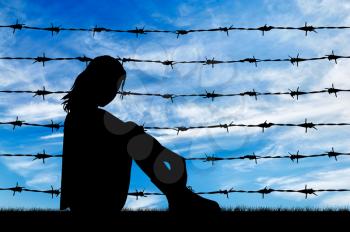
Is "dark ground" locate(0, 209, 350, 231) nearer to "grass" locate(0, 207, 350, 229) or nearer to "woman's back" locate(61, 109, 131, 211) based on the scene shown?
"grass" locate(0, 207, 350, 229)

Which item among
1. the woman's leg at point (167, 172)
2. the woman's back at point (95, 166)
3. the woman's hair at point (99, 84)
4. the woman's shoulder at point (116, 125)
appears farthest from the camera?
the woman's hair at point (99, 84)

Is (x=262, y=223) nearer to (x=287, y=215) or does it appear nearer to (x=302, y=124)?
(x=287, y=215)

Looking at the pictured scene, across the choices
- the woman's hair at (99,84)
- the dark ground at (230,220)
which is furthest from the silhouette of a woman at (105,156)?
the dark ground at (230,220)

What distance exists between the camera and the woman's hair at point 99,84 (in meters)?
2.74

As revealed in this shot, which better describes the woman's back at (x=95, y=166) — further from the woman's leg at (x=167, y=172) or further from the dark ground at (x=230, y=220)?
the dark ground at (x=230, y=220)

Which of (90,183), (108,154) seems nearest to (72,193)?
(90,183)

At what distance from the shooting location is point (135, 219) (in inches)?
144

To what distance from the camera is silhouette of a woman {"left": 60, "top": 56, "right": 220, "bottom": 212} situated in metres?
2.24

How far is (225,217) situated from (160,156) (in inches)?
63.2

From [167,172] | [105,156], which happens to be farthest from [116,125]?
[167,172]

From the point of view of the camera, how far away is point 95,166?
8.43ft

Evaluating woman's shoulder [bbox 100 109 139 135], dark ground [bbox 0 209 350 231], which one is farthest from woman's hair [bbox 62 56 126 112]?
dark ground [bbox 0 209 350 231]

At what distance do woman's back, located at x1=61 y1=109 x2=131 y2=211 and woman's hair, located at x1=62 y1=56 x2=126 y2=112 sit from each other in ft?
0.29

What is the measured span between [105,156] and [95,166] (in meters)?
0.09
